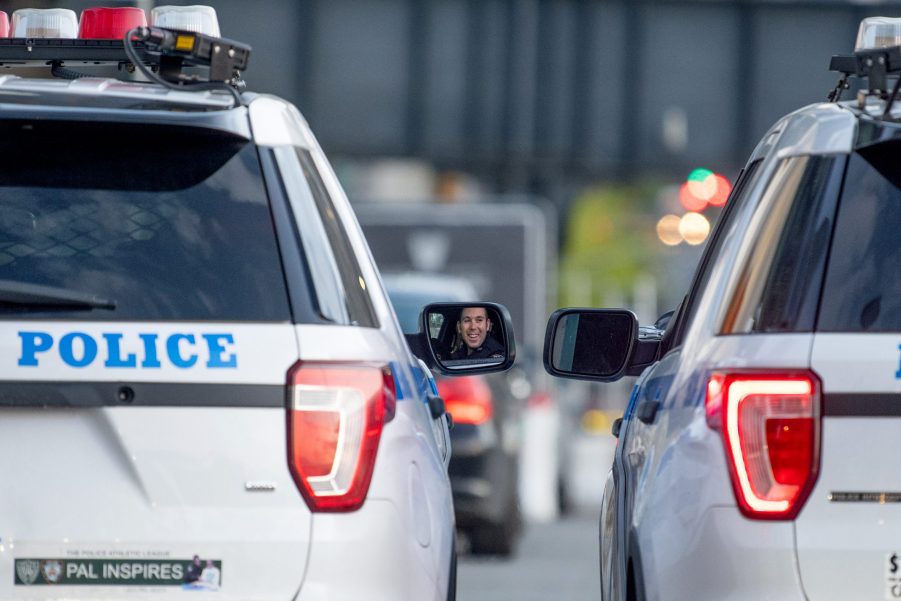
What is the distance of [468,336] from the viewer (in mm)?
5672

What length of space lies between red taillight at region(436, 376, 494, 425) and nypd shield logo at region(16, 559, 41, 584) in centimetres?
839

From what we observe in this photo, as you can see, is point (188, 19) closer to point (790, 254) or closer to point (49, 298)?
point (49, 298)

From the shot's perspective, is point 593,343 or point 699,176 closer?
point 593,343

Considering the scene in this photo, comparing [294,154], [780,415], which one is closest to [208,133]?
[294,154]

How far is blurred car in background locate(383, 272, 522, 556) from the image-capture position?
12492 mm

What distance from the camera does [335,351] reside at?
164 inches

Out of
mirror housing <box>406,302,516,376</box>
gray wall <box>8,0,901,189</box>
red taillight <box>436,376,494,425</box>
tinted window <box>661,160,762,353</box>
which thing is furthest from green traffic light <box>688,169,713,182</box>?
mirror housing <box>406,302,516,376</box>

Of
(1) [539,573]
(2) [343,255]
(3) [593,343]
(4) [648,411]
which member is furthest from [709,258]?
(1) [539,573]

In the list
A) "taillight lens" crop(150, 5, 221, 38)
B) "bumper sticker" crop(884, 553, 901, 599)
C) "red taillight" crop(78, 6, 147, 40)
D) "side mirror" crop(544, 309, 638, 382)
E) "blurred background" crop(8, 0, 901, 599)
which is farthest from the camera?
"blurred background" crop(8, 0, 901, 599)

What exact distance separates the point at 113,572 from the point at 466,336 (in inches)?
73.6

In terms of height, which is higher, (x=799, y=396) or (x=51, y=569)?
(x=799, y=396)

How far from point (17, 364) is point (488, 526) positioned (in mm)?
9113

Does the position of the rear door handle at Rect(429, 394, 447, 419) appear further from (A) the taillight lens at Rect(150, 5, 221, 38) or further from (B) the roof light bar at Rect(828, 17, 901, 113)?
(B) the roof light bar at Rect(828, 17, 901, 113)

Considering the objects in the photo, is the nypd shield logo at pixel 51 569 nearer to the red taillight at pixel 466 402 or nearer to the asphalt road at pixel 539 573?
the asphalt road at pixel 539 573
